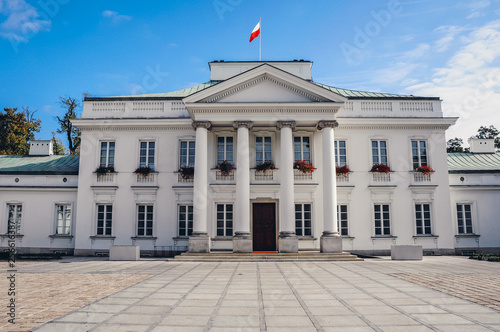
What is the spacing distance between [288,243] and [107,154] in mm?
12165

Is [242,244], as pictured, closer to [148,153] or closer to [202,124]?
[202,124]

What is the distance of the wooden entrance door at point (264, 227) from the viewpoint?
20484mm

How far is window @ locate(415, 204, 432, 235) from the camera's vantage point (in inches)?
828

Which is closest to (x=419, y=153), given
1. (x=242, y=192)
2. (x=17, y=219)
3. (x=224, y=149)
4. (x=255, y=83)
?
(x=255, y=83)

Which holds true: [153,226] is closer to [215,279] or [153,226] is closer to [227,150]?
[227,150]

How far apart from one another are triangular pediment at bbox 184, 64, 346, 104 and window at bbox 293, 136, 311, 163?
264 cm

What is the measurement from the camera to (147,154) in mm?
21688

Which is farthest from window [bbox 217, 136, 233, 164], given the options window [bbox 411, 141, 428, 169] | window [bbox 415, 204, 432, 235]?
window [bbox 415, 204, 432, 235]

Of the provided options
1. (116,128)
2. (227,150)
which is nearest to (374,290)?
(227,150)

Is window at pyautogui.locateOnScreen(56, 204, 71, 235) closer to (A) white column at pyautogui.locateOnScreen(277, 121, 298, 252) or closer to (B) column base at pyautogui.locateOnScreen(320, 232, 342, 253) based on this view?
(A) white column at pyautogui.locateOnScreen(277, 121, 298, 252)

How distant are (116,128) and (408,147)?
58.3 ft

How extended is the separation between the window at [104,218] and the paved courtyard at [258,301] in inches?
313

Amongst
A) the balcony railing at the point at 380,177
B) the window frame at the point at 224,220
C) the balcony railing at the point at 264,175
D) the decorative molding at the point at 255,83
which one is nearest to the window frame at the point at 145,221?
the window frame at the point at 224,220

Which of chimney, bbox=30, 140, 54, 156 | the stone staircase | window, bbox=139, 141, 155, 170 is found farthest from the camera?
chimney, bbox=30, 140, 54, 156
